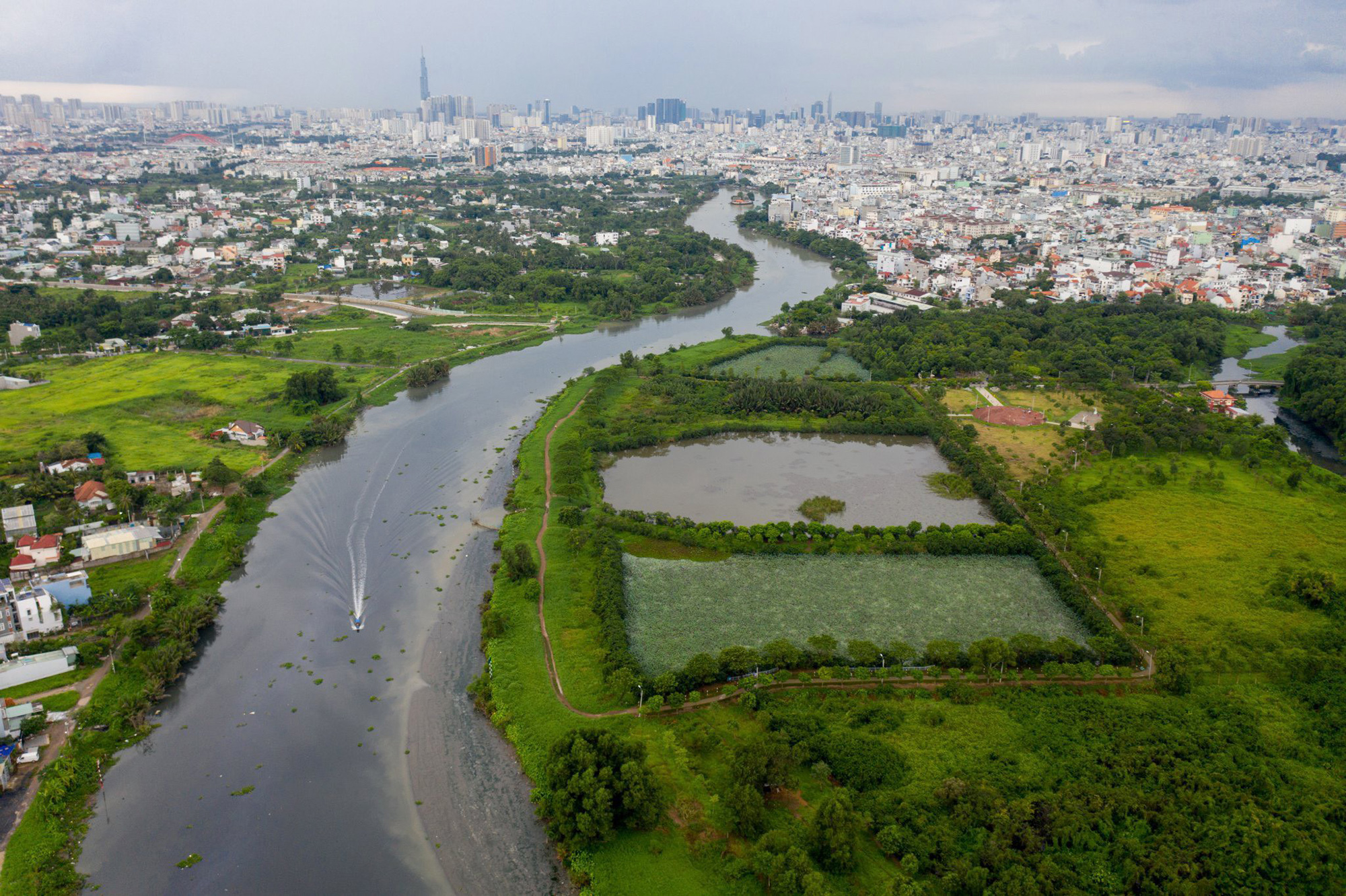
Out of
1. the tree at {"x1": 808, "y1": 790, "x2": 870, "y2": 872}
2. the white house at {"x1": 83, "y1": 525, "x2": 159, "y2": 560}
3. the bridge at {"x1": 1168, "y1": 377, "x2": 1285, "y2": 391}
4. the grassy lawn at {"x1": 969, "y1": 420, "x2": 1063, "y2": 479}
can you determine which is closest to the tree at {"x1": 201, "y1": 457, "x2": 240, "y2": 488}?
the white house at {"x1": 83, "y1": 525, "x2": 159, "y2": 560}

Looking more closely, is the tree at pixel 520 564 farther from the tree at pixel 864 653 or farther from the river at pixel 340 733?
the tree at pixel 864 653

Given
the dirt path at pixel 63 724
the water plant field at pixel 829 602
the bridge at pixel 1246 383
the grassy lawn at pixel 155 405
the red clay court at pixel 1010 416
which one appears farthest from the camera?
the bridge at pixel 1246 383

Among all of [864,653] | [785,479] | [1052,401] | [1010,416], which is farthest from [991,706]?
[1052,401]

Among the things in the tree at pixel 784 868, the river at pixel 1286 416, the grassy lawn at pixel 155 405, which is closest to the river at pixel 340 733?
the tree at pixel 784 868

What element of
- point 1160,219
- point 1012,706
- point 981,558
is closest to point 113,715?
point 1012,706

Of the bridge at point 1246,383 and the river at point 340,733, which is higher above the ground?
the bridge at point 1246,383

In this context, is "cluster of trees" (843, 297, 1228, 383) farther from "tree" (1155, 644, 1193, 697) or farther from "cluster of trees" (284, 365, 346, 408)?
"cluster of trees" (284, 365, 346, 408)

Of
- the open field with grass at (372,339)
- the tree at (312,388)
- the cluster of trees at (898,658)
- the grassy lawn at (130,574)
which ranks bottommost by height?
the cluster of trees at (898,658)
